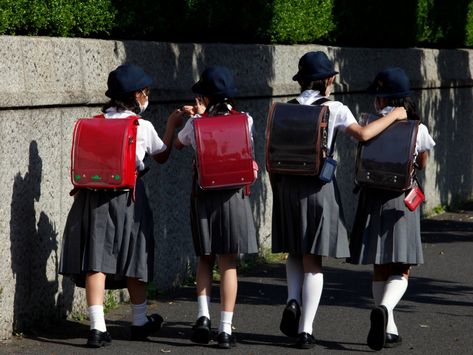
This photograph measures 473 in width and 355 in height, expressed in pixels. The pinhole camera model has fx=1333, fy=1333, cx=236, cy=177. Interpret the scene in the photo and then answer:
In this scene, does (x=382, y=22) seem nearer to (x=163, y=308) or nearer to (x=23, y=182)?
(x=163, y=308)

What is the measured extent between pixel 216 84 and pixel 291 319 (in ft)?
4.68

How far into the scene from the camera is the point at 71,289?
8312 millimetres

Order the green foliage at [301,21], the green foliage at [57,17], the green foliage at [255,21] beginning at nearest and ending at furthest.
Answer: the green foliage at [57,17], the green foliage at [255,21], the green foliage at [301,21]

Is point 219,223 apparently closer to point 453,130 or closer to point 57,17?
point 57,17

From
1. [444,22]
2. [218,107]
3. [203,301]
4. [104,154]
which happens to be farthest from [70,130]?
[444,22]

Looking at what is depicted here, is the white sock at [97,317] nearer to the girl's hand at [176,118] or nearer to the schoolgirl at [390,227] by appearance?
the girl's hand at [176,118]

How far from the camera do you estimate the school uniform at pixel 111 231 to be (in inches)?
293

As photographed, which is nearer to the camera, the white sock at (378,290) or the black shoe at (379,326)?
the black shoe at (379,326)

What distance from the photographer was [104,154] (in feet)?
24.0

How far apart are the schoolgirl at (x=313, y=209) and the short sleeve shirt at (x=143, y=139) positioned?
693 mm

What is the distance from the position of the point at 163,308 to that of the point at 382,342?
6.34 feet

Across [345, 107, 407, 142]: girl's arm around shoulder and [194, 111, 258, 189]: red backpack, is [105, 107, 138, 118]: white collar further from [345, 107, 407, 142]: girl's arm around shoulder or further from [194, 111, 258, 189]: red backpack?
[345, 107, 407, 142]: girl's arm around shoulder

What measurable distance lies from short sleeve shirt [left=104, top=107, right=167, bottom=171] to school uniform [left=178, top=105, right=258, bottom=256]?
0.64ft

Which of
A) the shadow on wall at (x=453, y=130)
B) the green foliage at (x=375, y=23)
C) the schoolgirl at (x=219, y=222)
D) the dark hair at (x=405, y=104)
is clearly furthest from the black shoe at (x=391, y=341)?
the shadow on wall at (x=453, y=130)
